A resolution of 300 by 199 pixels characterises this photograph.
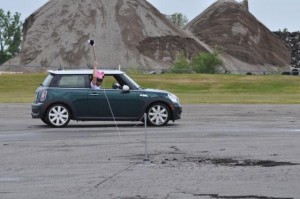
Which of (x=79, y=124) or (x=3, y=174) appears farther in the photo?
(x=79, y=124)

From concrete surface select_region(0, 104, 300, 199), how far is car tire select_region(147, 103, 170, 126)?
257 mm

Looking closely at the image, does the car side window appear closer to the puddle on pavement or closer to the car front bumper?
the car front bumper

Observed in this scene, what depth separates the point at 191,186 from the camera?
9805 millimetres

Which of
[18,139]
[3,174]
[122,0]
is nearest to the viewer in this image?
[3,174]

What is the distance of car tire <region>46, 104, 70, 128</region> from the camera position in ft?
64.5

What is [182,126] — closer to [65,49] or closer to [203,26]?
[65,49]

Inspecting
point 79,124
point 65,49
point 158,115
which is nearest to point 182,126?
point 158,115

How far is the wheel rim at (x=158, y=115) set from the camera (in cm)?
2005

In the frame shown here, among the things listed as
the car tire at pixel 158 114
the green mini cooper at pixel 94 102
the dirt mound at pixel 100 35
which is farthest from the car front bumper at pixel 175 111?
the dirt mound at pixel 100 35

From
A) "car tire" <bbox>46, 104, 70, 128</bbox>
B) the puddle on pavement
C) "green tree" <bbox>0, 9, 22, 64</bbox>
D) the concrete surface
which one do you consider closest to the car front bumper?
the concrete surface

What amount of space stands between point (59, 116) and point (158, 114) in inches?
101

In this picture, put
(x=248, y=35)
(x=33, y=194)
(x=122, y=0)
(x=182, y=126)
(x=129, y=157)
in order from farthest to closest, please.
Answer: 1. (x=248, y=35)
2. (x=122, y=0)
3. (x=182, y=126)
4. (x=129, y=157)
5. (x=33, y=194)

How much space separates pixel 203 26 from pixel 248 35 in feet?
26.6

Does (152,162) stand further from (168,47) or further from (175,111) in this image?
(168,47)
